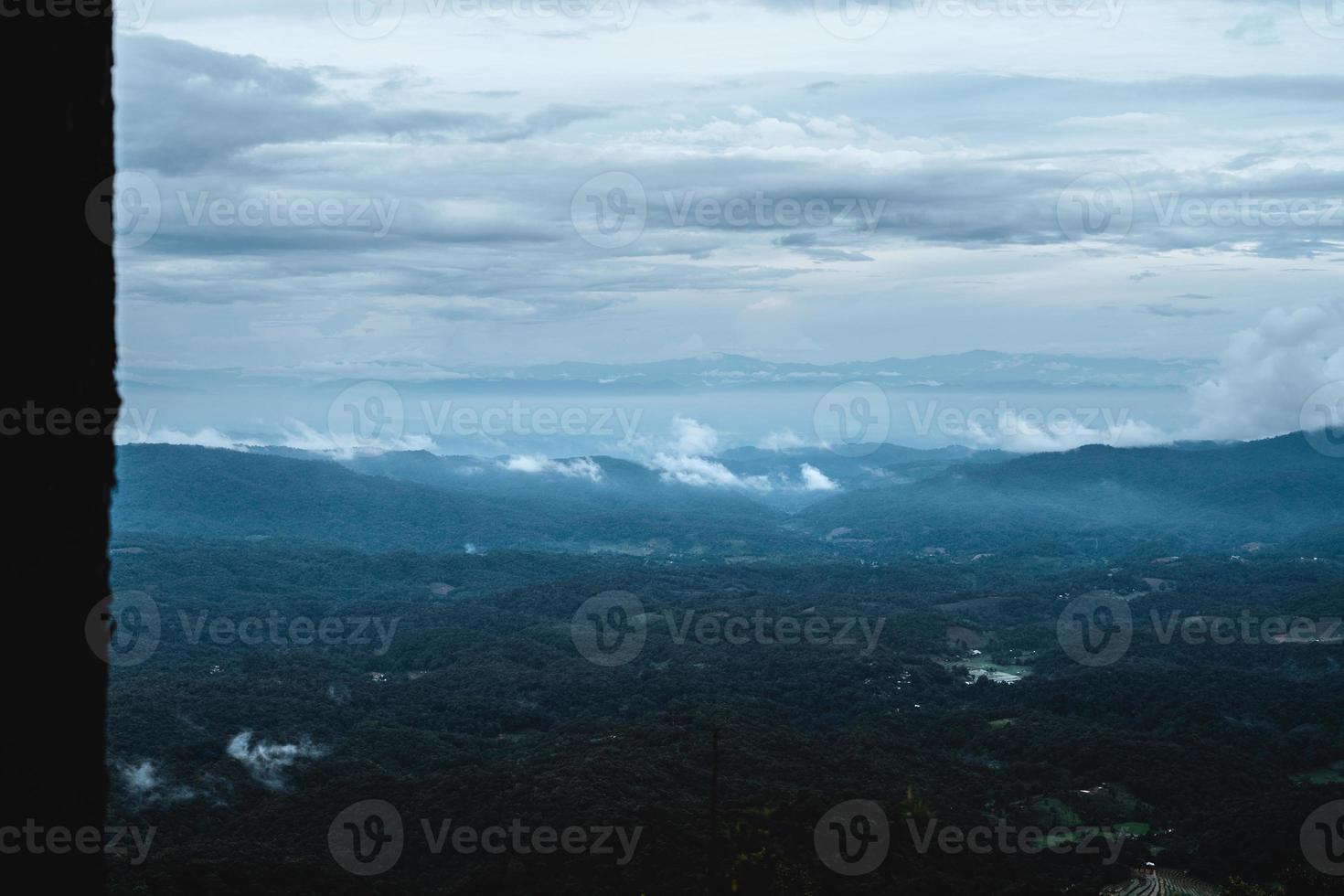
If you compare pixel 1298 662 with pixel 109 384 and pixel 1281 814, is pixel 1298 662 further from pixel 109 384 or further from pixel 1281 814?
pixel 109 384

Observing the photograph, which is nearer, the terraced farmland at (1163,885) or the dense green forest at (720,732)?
the dense green forest at (720,732)

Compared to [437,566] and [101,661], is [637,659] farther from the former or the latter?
[101,661]

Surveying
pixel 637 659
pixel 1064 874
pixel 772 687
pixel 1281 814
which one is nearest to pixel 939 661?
pixel 772 687

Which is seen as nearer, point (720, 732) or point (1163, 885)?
point (1163, 885)

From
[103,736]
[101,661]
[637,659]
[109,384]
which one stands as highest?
[109,384]

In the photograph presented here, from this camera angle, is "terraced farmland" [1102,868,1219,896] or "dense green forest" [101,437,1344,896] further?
"terraced farmland" [1102,868,1219,896]

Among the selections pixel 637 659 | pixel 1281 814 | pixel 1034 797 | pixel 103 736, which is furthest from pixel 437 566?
pixel 103 736

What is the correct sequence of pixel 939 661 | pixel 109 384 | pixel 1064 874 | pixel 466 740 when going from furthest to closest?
pixel 939 661 → pixel 466 740 → pixel 1064 874 → pixel 109 384

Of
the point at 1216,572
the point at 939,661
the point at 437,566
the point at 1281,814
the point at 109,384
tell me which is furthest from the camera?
the point at 437,566

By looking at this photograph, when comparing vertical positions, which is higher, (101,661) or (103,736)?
(101,661)

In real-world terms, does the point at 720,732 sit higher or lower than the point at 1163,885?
Answer: higher

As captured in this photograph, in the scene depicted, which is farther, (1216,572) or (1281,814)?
(1216,572)
